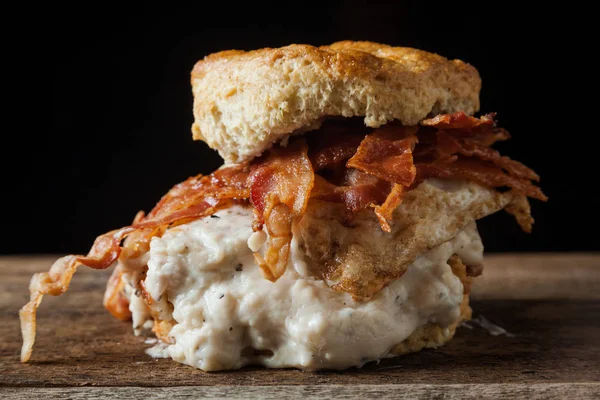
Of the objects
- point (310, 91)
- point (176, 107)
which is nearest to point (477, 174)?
point (310, 91)

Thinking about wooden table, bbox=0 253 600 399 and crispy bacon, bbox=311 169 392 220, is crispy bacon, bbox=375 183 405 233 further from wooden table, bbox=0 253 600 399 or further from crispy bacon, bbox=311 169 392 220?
wooden table, bbox=0 253 600 399

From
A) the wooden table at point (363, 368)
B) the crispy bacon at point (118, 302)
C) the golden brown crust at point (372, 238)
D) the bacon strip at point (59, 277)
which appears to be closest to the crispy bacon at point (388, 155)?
the golden brown crust at point (372, 238)

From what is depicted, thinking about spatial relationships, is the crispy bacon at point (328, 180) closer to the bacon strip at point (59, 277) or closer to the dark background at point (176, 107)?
the bacon strip at point (59, 277)

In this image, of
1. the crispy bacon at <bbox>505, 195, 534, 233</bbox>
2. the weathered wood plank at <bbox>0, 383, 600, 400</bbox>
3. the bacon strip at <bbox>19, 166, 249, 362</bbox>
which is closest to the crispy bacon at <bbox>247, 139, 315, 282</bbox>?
the bacon strip at <bbox>19, 166, 249, 362</bbox>

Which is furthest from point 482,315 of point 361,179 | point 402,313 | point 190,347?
point 190,347

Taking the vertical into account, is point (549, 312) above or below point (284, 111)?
below

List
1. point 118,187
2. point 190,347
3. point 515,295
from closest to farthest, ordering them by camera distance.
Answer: point 190,347 → point 515,295 → point 118,187

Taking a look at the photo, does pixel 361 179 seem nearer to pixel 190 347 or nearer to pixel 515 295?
pixel 190 347

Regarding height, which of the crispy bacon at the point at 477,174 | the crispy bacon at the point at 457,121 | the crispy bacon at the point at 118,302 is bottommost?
the crispy bacon at the point at 118,302
